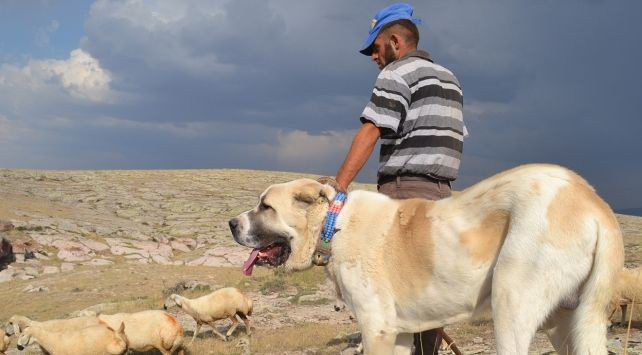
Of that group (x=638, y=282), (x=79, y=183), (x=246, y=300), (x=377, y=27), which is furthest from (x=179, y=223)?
(x=377, y=27)

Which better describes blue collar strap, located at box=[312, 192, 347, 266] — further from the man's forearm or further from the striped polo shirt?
the striped polo shirt

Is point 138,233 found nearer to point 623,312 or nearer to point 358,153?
point 623,312

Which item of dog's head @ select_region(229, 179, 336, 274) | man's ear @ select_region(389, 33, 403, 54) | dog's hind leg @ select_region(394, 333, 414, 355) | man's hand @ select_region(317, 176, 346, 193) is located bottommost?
dog's hind leg @ select_region(394, 333, 414, 355)

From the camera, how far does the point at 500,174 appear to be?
4.42 m

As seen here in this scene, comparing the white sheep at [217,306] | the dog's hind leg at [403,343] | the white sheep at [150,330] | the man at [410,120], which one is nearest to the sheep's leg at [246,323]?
the white sheep at [217,306]

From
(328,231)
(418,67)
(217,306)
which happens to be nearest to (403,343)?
(328,231)

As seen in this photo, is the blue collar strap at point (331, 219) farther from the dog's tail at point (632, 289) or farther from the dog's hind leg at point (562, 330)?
the dog's tail at point (632, 289)

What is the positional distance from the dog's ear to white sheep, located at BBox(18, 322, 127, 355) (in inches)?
289

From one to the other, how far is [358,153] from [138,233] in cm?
3422

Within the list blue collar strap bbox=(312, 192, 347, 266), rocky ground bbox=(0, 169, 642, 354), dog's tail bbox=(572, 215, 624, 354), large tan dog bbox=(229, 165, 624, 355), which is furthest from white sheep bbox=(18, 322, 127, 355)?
dog's tail bbox=(572, 215, 624, 354)

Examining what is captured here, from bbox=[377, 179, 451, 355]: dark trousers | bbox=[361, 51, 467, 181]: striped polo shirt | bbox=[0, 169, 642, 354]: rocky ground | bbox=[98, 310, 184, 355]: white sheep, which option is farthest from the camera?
bbox=[0, 169, 642, 354]: rocky ground

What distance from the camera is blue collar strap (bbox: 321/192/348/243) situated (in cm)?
491

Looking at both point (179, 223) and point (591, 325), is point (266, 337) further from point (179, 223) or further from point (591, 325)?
point (179, 223)

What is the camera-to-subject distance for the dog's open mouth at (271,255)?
523 centimetres
